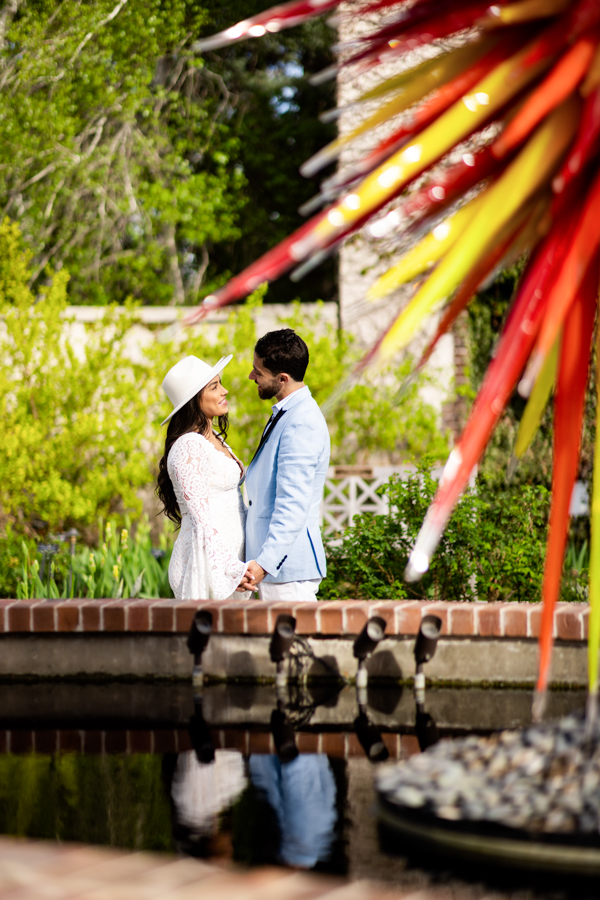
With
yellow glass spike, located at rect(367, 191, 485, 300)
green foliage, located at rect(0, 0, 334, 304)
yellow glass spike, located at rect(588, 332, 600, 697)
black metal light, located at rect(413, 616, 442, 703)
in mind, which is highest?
green foliage, located at rect(0, 0, 334, 304)

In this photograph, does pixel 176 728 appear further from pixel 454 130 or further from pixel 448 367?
pixel 448 367

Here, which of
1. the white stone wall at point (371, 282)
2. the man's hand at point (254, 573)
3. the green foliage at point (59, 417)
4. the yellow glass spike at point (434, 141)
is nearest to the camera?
the yellow glass spike at point (434, 141)

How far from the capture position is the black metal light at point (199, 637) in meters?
3.61

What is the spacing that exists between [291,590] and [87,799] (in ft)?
4.60

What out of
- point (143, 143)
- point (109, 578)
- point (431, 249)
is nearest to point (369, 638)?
point (109, 578)

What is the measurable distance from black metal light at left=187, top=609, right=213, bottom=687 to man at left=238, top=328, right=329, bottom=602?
0.21 meters

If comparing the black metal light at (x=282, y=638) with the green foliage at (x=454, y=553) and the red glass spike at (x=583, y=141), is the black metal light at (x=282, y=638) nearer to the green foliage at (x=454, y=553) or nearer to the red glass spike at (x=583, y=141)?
the green foliage at (x=454, y=553)

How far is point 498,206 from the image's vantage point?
1.50 m

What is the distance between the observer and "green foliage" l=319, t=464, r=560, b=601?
4.57 meters

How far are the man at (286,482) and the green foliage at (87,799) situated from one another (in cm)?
99

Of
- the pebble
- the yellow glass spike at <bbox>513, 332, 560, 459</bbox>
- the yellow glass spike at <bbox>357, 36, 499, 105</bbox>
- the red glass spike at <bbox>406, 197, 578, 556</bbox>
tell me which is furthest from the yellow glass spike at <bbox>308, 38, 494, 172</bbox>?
the pebble

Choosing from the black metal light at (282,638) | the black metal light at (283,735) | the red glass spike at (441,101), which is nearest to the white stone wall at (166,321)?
the black metal light at (282,638)

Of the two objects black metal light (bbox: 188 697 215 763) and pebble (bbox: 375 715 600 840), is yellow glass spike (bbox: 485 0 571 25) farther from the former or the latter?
black metal light (bbox: 188 697 215 763)

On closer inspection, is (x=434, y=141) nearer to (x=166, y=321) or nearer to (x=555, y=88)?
(x=555, y=88)
